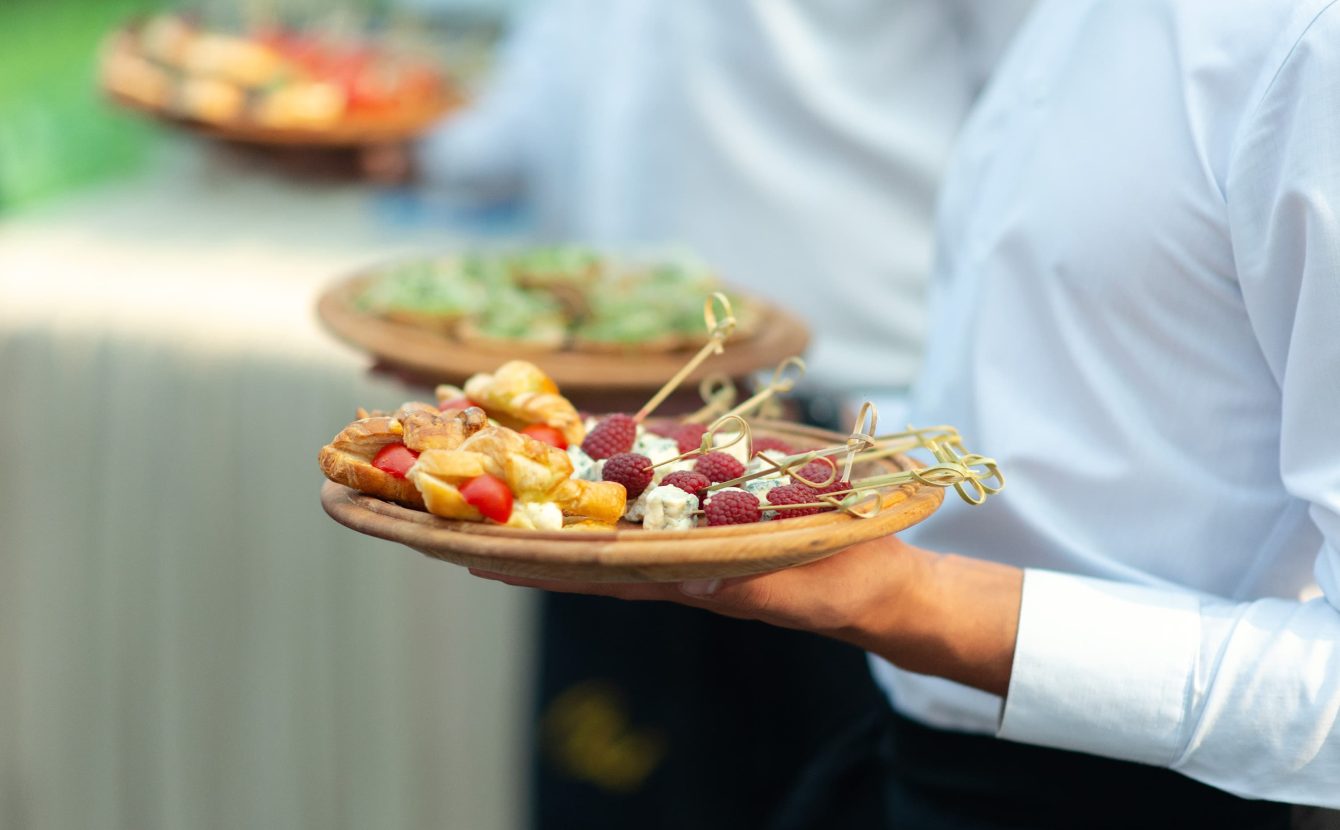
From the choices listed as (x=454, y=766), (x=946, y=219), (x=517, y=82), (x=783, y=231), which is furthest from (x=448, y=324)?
(x=517, y=82)

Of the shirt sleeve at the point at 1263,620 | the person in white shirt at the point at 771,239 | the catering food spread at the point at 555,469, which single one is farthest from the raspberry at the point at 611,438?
the person in white shirt at the point at 771,239

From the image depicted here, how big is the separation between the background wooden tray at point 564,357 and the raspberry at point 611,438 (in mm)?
281

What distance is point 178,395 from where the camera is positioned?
1492mm

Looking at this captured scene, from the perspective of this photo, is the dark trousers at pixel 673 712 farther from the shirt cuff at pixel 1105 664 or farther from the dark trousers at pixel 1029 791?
the shirt cuff at pixel 1105 664

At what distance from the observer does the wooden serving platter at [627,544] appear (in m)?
0.53

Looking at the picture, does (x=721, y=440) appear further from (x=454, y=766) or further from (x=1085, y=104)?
(x=454, y=766)

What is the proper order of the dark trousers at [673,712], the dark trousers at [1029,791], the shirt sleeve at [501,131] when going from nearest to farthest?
1. the dark trousers at [1029,791]
2. the dark trousers at [673,712]
3. the shirt sleeve at [501,131]

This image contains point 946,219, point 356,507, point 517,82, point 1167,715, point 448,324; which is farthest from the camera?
point 517,82

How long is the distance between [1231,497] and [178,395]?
118 centimetres

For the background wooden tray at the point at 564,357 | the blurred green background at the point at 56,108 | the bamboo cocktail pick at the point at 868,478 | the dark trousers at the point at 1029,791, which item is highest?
the blurred green background at the point at 56,108

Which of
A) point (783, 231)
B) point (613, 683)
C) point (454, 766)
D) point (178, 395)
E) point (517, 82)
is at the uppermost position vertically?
point (517, 82)

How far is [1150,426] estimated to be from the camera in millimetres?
741

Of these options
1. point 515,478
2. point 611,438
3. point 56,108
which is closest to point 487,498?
point 515,478

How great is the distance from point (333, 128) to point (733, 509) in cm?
146
